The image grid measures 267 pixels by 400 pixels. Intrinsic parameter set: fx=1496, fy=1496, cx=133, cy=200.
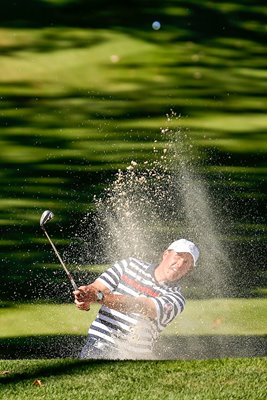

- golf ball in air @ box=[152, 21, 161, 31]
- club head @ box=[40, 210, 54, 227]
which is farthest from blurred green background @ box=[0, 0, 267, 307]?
club head @ box=[40, 210, 54, 227]

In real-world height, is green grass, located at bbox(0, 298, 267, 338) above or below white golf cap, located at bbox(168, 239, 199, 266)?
below

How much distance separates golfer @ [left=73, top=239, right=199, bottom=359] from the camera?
19.1 ft

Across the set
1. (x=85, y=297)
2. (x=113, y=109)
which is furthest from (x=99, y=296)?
(x=113, y=109)

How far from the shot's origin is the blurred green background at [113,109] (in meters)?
6.94

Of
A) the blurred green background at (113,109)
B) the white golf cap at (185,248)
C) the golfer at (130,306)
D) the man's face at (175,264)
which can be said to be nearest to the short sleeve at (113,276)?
the golfer at (130,306)

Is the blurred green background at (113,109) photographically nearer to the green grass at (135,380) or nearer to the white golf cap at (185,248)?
the white golf cap at (185,248)

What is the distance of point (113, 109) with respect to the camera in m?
8.55

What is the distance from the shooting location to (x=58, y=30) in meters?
9.81

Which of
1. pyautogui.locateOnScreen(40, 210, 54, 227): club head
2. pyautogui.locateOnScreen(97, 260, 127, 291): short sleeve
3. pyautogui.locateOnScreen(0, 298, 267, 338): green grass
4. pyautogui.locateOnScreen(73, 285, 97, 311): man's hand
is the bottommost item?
pyautogui.locateOnScreen(0, 298, 267, 338): green grass

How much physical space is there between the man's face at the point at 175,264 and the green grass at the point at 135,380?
0.50 metres

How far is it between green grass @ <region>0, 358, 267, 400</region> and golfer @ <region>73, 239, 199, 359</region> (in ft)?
0.59

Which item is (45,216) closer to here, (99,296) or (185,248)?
(99,296)

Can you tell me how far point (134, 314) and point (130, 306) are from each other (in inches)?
1.4

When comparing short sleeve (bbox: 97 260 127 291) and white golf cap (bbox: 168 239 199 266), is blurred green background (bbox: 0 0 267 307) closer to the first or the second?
white golf cap (bbox: 168 239 199 266)
